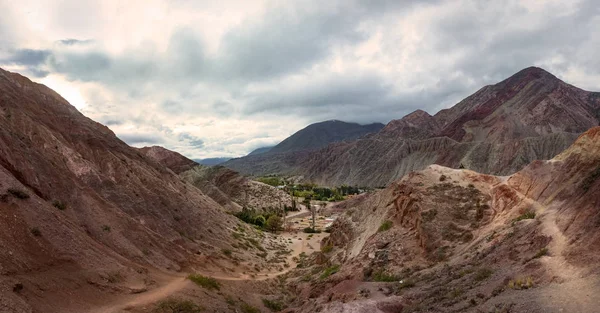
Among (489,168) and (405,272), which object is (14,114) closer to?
(405,272)

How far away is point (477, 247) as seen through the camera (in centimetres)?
2102

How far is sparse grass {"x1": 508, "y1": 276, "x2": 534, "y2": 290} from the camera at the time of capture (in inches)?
539

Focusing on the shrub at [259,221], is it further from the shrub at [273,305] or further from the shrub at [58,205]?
the shrub at [58,205]

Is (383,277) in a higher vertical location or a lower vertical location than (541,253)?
lower

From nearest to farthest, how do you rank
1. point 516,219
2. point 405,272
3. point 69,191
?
point 516,219 → point 405,272 → point 69,191

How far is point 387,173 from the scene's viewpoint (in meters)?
179

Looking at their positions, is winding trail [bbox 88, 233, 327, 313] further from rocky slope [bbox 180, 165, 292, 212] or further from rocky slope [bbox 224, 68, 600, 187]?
rocky slope [bbox 224, 68, 600, 187]

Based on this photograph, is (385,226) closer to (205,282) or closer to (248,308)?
(248,308)

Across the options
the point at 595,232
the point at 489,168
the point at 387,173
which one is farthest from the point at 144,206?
the point at 387,173

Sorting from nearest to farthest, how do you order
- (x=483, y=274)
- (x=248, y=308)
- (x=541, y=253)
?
(x=541, y=253) → (x=483, y=274) → (x=248, y=308)

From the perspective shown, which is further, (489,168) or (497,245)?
(489,168)

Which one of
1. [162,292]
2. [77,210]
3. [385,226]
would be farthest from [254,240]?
[162,292]

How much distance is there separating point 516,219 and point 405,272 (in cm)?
652

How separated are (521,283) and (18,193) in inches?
877
